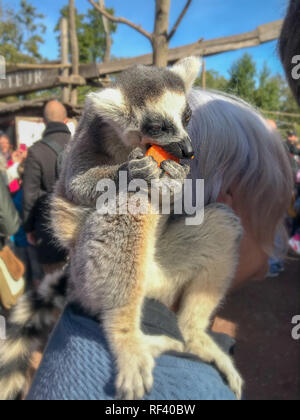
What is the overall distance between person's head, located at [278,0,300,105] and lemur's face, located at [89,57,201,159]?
347 millimetres

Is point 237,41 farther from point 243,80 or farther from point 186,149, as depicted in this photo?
point 186,149

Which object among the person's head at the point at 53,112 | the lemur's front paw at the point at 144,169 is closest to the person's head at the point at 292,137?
the person's head at the point at 53,112

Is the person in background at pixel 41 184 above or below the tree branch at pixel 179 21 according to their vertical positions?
below

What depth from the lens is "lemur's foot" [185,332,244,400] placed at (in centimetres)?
98

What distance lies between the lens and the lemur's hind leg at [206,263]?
111cm

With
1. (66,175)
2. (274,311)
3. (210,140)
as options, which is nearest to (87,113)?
(66,175)

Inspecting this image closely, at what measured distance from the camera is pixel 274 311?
3.44m

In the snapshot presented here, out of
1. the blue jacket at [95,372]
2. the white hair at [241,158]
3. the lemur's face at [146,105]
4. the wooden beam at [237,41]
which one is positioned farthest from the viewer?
the wooden beam at [237,41]

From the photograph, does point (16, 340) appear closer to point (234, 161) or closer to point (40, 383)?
point (40, 383)

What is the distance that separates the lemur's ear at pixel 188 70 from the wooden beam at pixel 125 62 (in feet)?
1.64

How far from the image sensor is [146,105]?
124 centimetres

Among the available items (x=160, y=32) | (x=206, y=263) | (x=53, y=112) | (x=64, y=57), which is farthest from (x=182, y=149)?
(x=64, y=57)

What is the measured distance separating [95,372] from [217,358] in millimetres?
443

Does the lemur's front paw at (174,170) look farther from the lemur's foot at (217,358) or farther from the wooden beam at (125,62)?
the wooden beam at (125,62)
